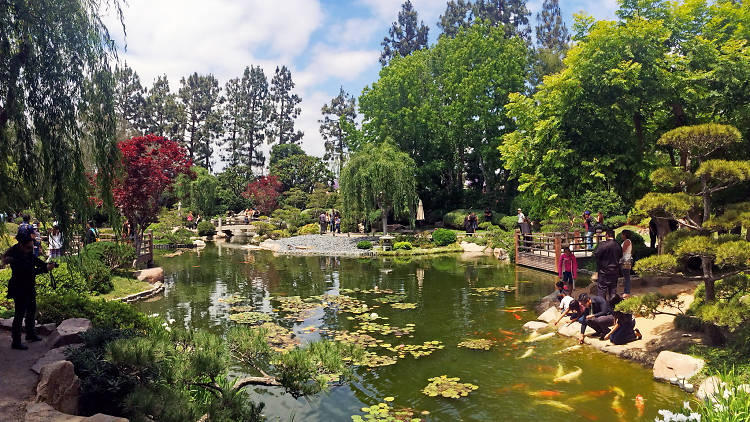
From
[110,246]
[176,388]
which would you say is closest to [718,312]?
[176,388]

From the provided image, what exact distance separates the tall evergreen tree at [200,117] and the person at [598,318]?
55887 mm

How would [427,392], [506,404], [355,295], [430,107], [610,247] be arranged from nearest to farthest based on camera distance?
[506,404]
[427,392]
[610,247]
[355,295]
[430,107]

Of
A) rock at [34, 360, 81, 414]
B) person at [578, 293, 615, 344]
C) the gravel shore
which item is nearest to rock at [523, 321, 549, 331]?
person at [578, 293, 615, 344]

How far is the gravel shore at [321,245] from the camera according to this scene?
25.1 metres

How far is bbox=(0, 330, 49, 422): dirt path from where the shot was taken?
4611 millimetres

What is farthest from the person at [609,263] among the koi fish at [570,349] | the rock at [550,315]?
the koi fish at [570,349]

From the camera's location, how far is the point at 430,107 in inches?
1369

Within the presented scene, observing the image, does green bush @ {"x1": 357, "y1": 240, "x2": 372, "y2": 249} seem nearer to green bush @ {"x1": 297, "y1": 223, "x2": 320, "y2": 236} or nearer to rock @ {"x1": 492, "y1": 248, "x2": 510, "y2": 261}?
rock @ {"x1": 492, "y1": 248, "x2": 510, "y2": 261}

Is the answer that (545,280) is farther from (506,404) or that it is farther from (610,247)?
(506,404)

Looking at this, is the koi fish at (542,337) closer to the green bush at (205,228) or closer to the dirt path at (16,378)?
the dirt path at (16,378)

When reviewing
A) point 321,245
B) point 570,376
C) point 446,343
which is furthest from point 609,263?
point 321,245

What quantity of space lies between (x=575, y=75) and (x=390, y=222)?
84.2ft

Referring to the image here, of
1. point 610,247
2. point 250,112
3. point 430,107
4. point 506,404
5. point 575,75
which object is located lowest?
point 506,404

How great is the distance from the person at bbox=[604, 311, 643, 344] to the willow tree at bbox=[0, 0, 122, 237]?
31.4 feet
